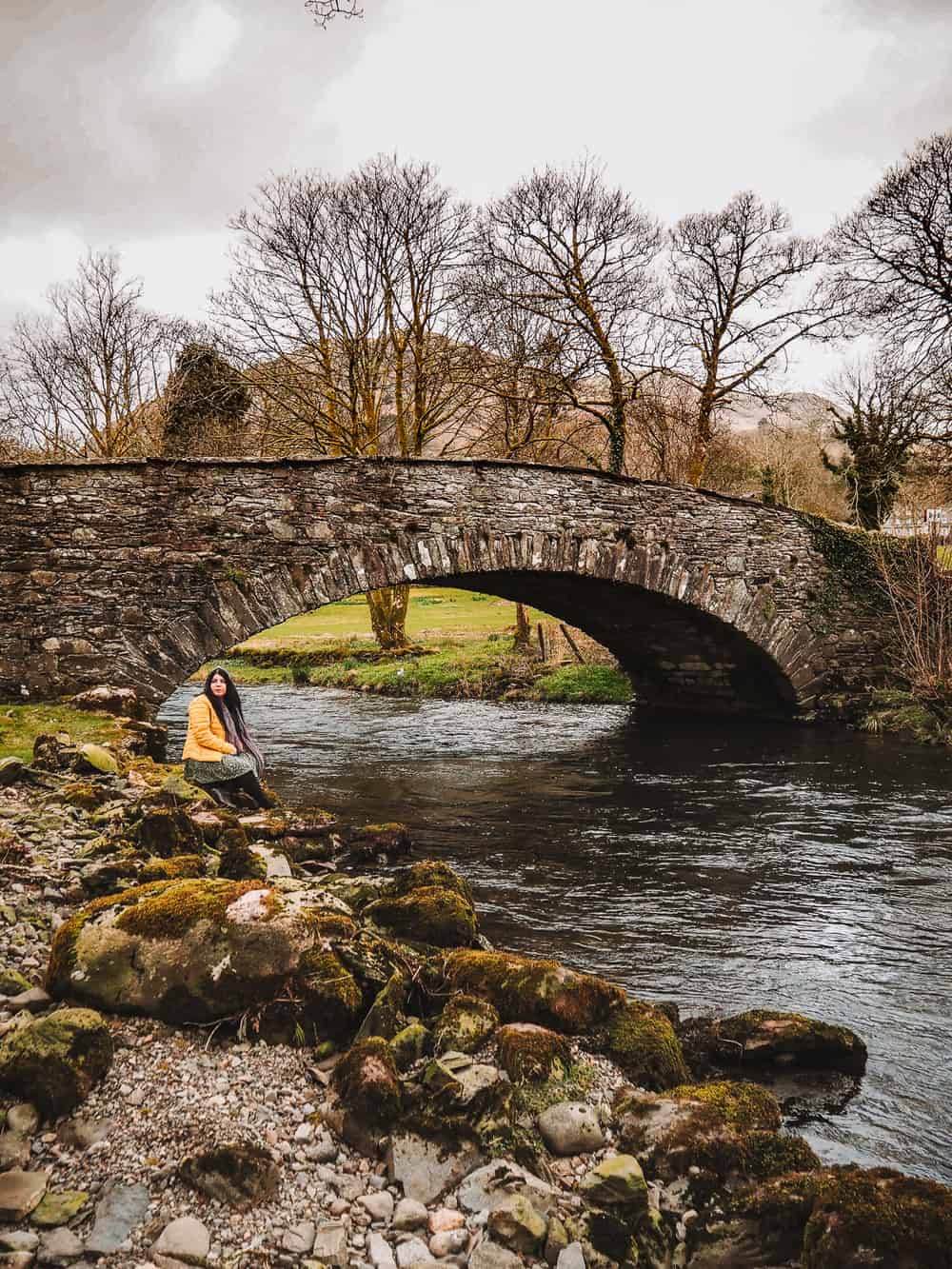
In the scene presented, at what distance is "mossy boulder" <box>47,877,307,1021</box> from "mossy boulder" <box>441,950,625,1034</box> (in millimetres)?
866

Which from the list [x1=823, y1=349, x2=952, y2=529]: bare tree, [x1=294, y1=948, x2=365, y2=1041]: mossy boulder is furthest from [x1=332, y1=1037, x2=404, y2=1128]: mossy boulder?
[x1=823, y1=349, x2=952, y2=529]: bare tree

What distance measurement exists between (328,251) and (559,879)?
56.1ft

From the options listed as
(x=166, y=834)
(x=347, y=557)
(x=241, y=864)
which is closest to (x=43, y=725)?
(x=166, y=834)

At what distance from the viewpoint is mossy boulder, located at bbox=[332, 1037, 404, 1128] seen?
10.4 ft

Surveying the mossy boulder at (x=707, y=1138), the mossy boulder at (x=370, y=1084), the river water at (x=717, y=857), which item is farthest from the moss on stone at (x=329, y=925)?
the river water at (x=717, y=857)

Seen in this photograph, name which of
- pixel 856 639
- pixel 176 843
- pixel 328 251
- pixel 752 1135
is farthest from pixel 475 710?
pixel 752 1135

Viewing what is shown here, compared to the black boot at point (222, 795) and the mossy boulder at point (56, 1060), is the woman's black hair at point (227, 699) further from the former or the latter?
the mossy boulder at point (56, 1060)

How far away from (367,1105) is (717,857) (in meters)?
5.93

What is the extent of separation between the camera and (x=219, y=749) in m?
8.06

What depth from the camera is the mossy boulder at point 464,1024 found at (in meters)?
3.68

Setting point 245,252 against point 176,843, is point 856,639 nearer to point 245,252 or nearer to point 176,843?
point 176,843

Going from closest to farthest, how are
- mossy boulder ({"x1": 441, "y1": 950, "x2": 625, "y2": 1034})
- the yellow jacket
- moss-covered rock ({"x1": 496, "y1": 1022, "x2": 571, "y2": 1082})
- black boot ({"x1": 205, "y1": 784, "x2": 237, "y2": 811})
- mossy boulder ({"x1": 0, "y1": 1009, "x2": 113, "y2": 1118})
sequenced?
mossy boulder ({"x1": 0, "y1": 1009, "x2": 113, "y2": 1118}), moss-covered rock ({"x1": 496, "y1": 1022, "x2": 571, "y2": 1082}), mossy boulder ({"x1": 441, "y1": 950, "x2": 625, "y2": 1034}), black boot ({"x1": 205, "y1": 784, "x2": 237, "y2": 811}), the yellow jacket

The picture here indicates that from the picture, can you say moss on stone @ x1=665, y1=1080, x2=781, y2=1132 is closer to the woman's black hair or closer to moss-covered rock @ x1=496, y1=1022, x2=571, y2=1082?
moss-covered rock @ x1=496, y1=1022, x2=571, y2=1082

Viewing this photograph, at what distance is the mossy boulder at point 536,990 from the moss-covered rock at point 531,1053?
0.83 ft
